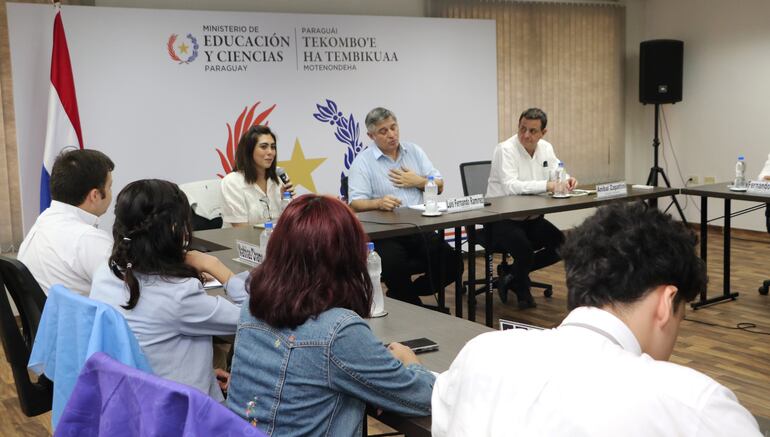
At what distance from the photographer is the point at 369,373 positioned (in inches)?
60.2

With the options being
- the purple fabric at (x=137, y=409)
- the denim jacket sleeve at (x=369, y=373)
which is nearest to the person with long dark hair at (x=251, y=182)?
the denim jacket sleeve at (x=369, y=373)

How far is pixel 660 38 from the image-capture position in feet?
26.2

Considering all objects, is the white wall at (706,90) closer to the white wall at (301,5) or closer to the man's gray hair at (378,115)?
the white wall at (301,5)

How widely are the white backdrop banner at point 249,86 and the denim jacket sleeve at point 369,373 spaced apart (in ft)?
13.0

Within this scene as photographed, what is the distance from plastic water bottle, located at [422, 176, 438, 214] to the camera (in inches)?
164

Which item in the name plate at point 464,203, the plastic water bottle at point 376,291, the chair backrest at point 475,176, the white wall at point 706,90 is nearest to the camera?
the plastic water bottle at point 376,291

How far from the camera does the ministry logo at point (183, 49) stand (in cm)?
530

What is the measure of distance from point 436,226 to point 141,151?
2.31 m

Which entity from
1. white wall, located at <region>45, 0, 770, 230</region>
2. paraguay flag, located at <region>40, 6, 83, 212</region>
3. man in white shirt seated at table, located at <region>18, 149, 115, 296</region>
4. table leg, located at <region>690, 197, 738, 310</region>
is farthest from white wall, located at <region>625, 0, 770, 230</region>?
man in white shirt seated at table, located at <region>18, 149, 115, 296</region>

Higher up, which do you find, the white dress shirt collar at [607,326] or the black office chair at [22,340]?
the white dress shirt collar at [607,326]

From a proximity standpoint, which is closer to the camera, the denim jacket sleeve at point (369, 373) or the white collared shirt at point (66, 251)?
the denim jacket sleeve at point (369, 373)

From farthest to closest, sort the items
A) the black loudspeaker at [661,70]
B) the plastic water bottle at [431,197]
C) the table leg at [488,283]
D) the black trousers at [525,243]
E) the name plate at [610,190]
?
the black loudspeaker at [661,70] < the black trousers at [525,243] < the name plate at [610,190] < the table leg at [488,283] < the plastic water bottle at [431,197]

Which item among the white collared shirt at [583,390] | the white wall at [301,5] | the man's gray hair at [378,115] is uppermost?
the white wall at [301,5]

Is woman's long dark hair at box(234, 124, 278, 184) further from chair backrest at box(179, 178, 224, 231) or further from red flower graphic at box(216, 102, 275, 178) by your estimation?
red flower graphic at box(216, 102, 275, 178)
